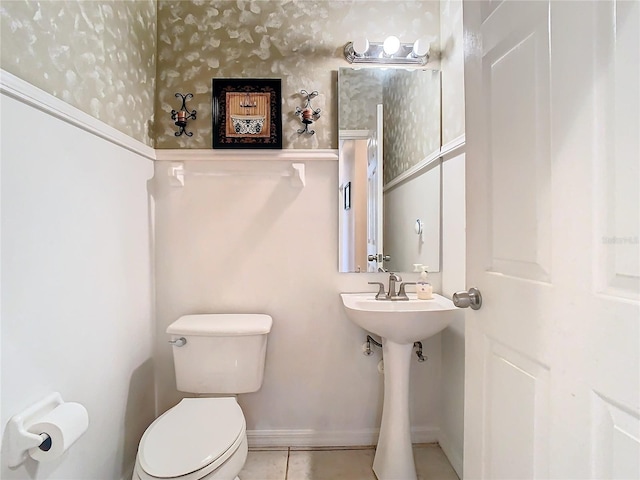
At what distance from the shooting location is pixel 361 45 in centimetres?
170

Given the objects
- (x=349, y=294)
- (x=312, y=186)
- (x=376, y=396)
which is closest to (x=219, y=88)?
(x=312, y=186)

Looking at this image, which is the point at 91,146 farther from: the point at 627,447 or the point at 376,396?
the point at 376,396

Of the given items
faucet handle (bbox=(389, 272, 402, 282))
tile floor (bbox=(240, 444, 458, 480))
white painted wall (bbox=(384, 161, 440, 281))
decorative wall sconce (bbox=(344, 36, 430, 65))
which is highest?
decorative wall sconce (bbox=(344, 36, 430, 65))

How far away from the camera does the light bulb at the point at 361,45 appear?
1.69m

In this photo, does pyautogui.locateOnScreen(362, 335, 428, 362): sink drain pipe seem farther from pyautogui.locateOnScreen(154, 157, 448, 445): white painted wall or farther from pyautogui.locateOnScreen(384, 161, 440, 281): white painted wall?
pyautogui.locateOnScreen(384, 161, 440, 281): white painted wall

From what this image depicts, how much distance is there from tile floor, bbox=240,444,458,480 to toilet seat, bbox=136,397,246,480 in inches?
19.0

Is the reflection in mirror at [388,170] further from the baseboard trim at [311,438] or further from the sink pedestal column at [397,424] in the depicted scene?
the baseboard trim at [311,438]

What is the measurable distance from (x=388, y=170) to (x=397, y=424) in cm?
124

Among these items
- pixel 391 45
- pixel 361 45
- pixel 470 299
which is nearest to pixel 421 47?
pixel 391 45

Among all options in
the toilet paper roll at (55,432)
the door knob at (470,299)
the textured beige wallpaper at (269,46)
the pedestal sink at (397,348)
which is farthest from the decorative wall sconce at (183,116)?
the door knob at (470,299)

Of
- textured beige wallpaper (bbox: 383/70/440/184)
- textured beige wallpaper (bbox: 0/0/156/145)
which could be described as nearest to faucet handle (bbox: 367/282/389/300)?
textured beige wallpaper (bbox: 383/70/440/184)

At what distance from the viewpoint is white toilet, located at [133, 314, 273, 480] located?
3.59ft

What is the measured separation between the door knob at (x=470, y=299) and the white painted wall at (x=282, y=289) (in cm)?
96

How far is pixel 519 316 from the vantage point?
2.35 ft
